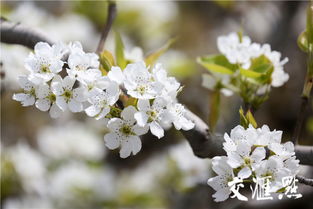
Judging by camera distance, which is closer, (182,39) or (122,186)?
(122,186)

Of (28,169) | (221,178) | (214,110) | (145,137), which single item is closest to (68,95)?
(221,178)

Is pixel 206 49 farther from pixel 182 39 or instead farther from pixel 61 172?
pixel 61 172

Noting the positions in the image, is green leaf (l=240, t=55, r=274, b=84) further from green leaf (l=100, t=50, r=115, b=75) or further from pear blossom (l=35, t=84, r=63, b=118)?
pear blossom (l=35, t=84, r=63, b=118)

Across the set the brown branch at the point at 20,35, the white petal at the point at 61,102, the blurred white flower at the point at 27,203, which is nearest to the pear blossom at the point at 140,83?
the white petal at the point at 61,102

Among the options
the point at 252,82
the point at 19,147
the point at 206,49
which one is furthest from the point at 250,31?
the point at 252,82

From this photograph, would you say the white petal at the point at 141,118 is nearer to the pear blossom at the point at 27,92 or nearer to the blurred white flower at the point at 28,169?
the pear blossom at the point at 27,92

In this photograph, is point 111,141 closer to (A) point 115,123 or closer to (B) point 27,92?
(A) point 115,123

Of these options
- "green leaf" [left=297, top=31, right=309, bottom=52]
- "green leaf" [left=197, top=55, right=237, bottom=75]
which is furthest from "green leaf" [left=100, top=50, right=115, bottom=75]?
"green leaf" [left=297, top=31, right=309, bottom=52]
